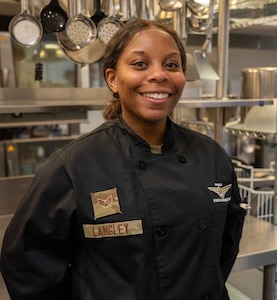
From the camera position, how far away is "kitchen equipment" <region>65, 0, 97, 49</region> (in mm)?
1254

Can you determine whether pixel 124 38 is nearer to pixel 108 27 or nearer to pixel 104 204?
pixel 104 204

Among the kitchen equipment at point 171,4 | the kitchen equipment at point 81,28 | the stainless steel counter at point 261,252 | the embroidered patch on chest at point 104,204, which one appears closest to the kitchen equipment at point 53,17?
the kitchen equipment at point 81,28

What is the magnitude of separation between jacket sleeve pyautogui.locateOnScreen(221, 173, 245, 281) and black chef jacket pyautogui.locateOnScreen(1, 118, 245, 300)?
0.16 m

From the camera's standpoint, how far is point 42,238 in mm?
755

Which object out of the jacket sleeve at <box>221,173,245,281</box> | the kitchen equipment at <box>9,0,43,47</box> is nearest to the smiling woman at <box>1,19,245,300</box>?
the jacket sleeve at <box>221,173,245,281</box>

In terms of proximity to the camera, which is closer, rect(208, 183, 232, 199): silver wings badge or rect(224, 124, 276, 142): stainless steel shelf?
rect(208, 183, 232, 199): silver wings badge

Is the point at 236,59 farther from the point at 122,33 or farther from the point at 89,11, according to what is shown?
the point at 122,33

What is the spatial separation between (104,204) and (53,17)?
0.77 metres

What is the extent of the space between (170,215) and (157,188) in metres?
0.06

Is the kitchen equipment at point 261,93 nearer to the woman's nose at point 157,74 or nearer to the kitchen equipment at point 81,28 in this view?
the kitchen equipment at point 81,28

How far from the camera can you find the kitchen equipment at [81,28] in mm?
1254

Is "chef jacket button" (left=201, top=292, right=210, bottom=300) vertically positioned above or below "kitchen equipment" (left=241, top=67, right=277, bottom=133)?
below

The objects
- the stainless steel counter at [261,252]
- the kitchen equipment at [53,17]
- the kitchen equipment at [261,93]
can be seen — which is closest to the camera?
the stainless steel counter at [261,252]

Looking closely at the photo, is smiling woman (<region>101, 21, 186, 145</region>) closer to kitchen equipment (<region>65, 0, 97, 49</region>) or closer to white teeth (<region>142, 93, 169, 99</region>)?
white teeth (<region>142, 93, 169, 99</region>)
